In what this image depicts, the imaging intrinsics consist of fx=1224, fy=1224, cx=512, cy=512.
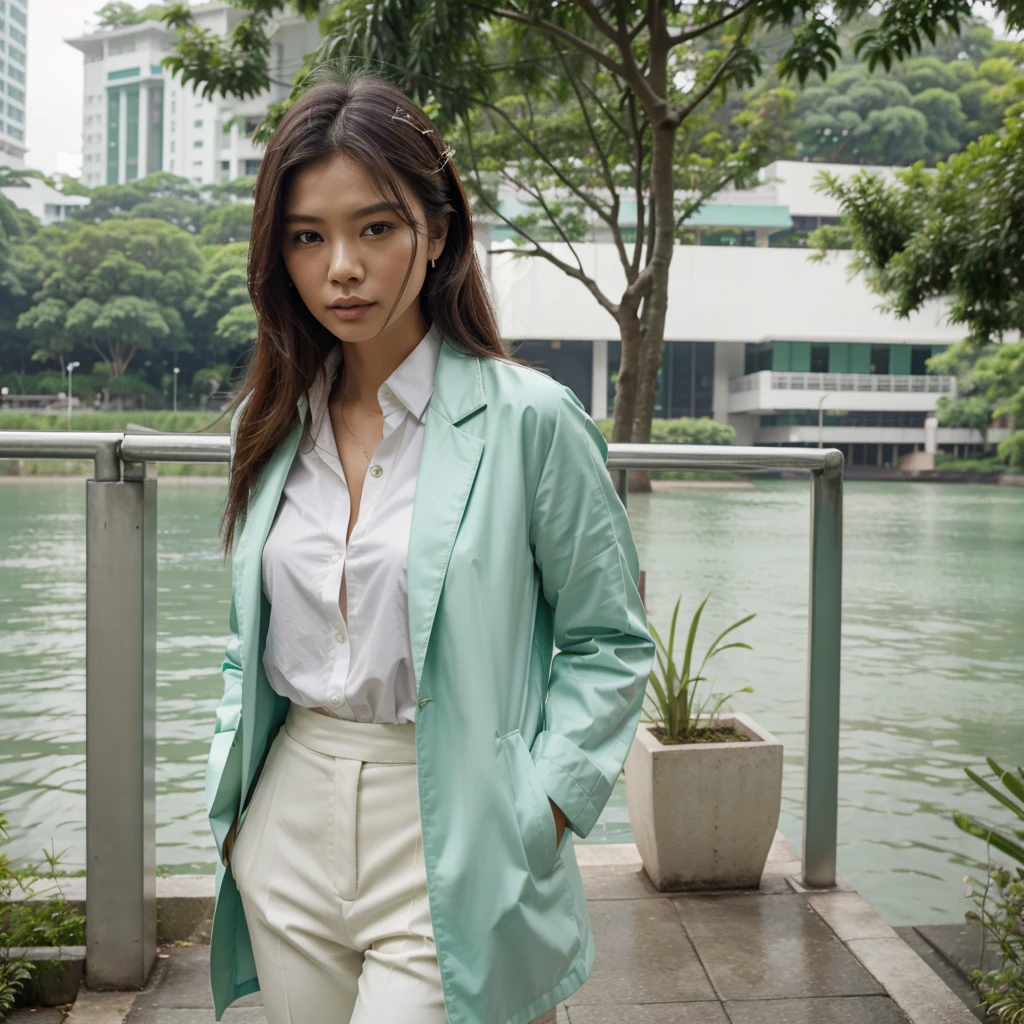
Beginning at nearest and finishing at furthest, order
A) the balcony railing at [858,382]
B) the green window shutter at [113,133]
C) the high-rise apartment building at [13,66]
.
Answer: the balcony railing at [858,382] → the green window shutter at [113,133] → the high-rise apartment building at [13,66]

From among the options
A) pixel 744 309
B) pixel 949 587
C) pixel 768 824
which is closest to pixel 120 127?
pixel 744 309

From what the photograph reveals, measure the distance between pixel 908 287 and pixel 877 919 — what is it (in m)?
7.82

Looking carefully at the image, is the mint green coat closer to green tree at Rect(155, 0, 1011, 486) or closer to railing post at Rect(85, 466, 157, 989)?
railing post at Rect(85, 466, 157, 989)

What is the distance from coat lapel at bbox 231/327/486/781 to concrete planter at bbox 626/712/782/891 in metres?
1.37

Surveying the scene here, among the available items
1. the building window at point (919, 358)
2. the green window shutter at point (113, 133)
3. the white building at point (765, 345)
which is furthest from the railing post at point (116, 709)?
the green window shutter at point (113, 133)

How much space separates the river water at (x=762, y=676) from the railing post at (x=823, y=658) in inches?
6.3

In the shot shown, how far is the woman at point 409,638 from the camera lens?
1.08m

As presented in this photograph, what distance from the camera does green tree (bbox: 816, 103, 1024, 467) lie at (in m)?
6.20

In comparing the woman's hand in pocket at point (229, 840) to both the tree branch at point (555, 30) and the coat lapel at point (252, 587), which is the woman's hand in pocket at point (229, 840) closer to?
the coat lapel at point (252, 587)

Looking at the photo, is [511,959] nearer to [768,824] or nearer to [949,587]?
[768,824]

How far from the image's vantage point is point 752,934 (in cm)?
224

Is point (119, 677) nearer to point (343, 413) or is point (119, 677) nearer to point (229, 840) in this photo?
point (229, 840)

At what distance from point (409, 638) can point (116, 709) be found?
3.30 feet

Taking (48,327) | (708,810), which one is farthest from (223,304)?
(708,810)
